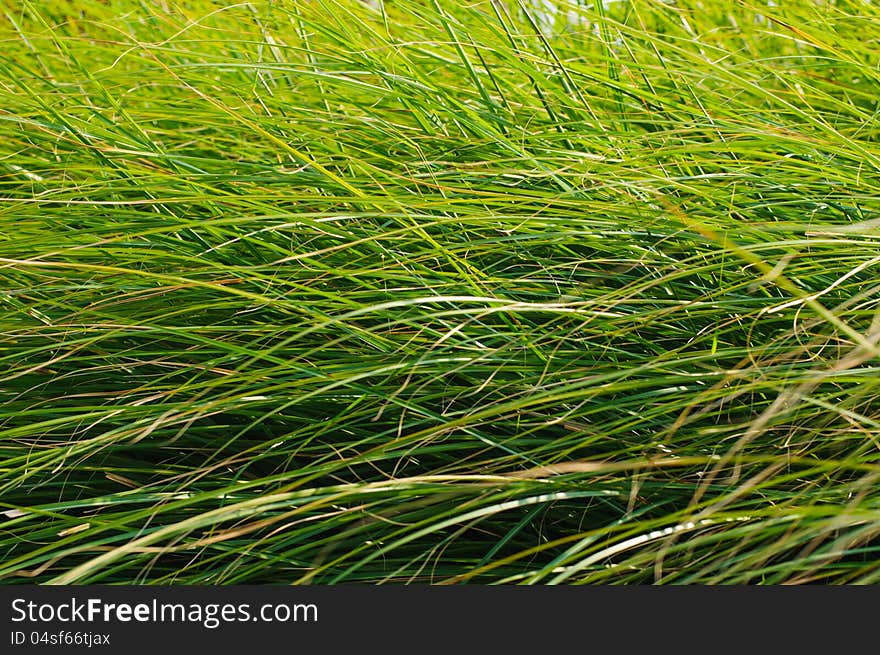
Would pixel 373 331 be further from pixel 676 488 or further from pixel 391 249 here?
pixel 676 488

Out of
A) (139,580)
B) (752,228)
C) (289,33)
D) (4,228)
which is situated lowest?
(139,580)

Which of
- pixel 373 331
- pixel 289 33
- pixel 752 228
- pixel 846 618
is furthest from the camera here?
pixel 289 33

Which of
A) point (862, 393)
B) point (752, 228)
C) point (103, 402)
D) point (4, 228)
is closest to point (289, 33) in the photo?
point (4, 228)

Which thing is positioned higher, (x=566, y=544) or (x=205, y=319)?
(x=205, y=319)

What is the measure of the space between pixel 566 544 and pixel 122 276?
0.71 metres

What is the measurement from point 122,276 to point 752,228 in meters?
0.85

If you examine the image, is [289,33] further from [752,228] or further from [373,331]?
[752,228]

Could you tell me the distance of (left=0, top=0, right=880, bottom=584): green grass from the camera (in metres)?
1.03

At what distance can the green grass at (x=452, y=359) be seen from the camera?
103 centimetres

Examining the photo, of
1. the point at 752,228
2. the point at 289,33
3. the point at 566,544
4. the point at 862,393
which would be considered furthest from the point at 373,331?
the point at 289,33

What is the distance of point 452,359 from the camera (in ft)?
3.58

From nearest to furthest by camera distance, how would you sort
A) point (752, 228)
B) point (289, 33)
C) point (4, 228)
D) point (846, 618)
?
point (846, 618), point (752, 228), point (4, 228), point (289, 33)

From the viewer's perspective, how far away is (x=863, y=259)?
1188 mm

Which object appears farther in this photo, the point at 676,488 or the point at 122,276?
the point at 122,276
